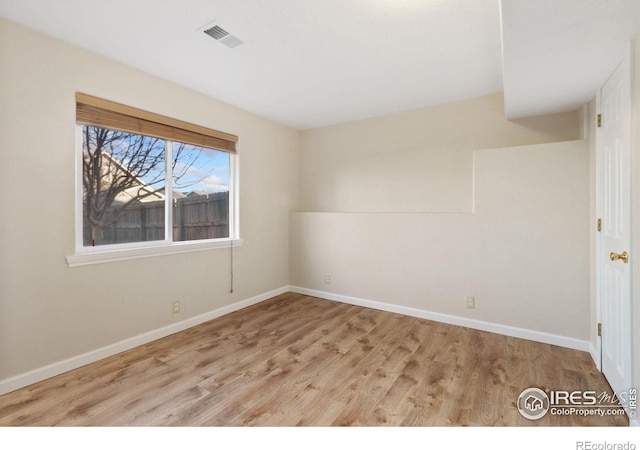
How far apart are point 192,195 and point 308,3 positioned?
7.64 ft

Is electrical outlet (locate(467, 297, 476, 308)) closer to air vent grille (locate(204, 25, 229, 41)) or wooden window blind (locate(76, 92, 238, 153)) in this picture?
wooden window blind (locate(76, 92, 238, 153))

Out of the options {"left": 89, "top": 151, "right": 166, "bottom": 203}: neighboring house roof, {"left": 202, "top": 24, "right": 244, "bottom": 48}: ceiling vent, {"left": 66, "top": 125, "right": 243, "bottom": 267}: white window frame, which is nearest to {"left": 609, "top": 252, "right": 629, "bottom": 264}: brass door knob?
{"left": 202, "top": 24, "right": 244, "bottom": 48}: ceiling vent

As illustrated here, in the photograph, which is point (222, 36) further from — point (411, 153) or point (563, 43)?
point (411, 153)

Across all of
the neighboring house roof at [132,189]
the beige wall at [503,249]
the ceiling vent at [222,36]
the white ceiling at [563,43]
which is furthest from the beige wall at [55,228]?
the white ceiling at [563,43]

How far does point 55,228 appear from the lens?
88.0 inches

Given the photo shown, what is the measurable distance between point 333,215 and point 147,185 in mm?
2295

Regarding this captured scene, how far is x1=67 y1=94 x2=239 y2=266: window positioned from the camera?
248cm

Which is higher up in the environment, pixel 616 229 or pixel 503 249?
pixel 616 229

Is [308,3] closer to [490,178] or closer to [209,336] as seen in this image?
[490,178]

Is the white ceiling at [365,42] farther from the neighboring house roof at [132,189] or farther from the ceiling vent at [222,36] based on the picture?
the neighboring house roof at [132,189]

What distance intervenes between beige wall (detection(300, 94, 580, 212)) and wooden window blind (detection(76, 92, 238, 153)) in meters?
1.50

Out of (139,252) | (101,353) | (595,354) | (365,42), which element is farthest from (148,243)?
(595,354)

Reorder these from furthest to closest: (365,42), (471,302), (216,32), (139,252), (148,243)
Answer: (471,302)
(148,243)
(139,252)
(365,42)
(216,32)

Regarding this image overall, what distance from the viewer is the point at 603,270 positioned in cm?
225
